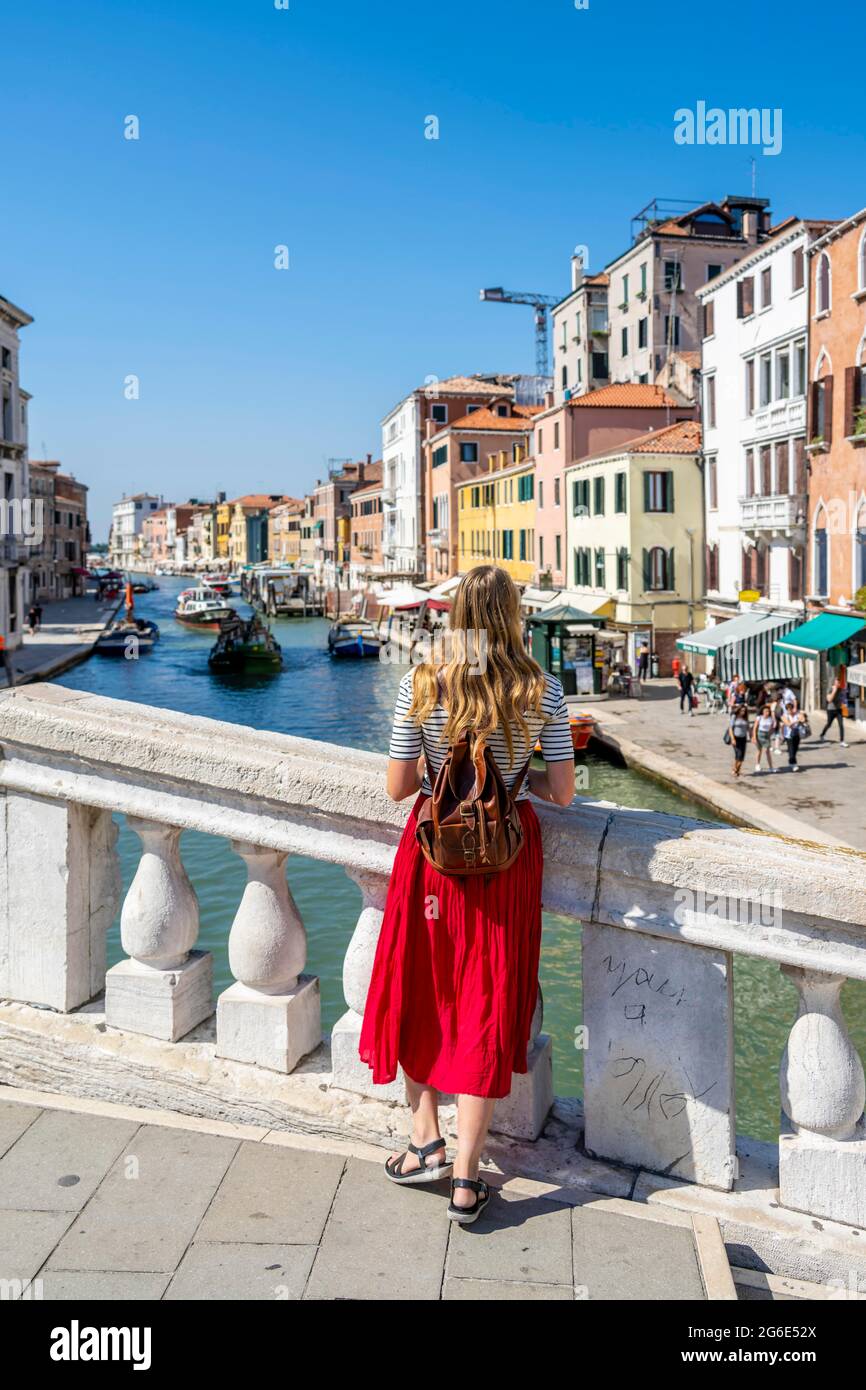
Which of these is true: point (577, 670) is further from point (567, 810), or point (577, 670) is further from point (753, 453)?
point (567, 810)

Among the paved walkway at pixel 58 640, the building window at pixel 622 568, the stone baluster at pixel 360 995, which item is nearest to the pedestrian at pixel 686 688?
the building window at pixel 622 568

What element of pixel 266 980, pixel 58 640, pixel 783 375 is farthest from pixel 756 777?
pixel 58 640

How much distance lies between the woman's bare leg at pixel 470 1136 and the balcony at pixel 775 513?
26462mm

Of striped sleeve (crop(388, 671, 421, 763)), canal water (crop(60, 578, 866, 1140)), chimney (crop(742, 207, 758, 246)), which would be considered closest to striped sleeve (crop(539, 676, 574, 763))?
striped sleeve (crop(388, 671, 421, 763))

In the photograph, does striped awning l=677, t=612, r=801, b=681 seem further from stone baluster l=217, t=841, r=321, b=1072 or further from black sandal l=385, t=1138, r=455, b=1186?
black sandal l=385, t=1138, r=455, b=1186

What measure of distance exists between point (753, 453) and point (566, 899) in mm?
30003

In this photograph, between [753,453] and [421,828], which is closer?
[421,828]

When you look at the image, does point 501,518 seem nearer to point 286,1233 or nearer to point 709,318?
point 709,318

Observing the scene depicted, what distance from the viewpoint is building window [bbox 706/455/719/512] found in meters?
34.2

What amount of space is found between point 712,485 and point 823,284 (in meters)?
9.29

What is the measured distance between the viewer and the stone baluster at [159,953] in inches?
128
